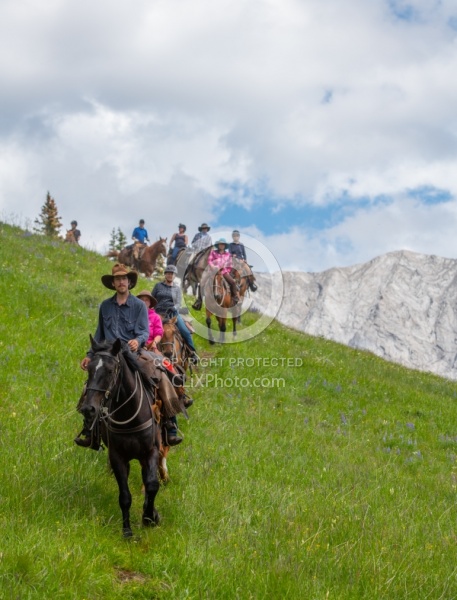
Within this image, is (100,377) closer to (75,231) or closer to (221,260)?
Result: (221,260)

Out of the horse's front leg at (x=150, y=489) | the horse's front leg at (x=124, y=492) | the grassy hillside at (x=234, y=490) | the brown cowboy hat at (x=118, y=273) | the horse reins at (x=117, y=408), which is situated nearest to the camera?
the grassy hillside at (x=234, y=490)

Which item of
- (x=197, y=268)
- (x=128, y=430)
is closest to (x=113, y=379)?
(x=128, y=430)

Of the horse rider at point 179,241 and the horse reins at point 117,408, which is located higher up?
the horse rider at point 179,241

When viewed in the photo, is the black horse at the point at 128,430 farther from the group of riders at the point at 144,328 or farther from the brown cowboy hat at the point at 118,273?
the brown cowboy hat at the point at 118,273

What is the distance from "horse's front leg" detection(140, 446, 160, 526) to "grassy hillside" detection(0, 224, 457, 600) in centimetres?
25

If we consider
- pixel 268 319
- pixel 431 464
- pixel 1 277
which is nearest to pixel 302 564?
pixel 431 464

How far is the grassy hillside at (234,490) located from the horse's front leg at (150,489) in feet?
0.82

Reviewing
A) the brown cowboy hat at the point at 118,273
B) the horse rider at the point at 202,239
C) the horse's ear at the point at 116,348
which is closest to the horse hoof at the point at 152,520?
the horse's ear at the point at 116,348

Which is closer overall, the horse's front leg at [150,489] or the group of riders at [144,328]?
the horse's front leg at [150,489]

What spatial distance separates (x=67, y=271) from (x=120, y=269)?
1638 cm

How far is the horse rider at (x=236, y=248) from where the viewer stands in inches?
955

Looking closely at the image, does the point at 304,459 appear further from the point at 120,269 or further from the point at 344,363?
the point at 344,363

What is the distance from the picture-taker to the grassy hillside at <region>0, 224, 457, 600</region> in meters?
6.30

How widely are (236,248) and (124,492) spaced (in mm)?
17448
